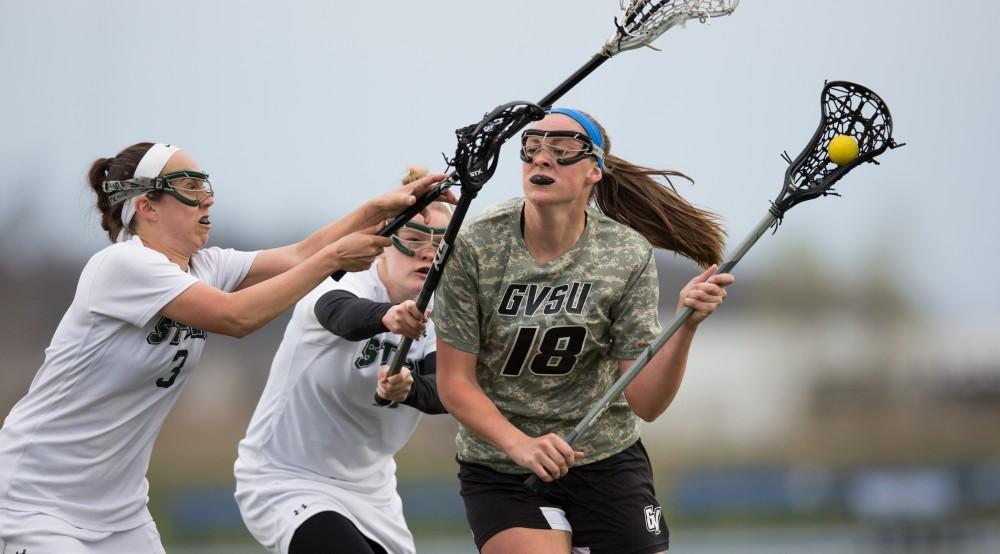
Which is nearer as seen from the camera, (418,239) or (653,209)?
(653,209)

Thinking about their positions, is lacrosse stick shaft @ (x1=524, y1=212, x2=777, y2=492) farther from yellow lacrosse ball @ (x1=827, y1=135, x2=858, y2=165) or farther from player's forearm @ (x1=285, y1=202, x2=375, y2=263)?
player's forearm @ (x1=285, y1=202, x2=375, y2=263)

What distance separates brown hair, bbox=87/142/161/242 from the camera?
134 inches

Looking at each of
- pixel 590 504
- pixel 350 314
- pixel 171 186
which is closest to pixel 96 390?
pixel 171 186

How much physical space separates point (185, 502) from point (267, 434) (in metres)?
8.49

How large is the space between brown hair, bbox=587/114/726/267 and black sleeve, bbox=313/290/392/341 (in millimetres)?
736

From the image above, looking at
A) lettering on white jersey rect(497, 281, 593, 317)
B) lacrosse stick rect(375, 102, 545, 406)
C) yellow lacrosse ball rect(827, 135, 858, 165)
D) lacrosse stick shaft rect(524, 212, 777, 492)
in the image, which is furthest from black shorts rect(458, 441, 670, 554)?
yellow lacrosse ball rect(827, 135, 858, 165)

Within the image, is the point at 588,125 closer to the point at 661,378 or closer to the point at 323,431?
the point at 661,378

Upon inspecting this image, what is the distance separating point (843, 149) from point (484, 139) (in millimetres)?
904

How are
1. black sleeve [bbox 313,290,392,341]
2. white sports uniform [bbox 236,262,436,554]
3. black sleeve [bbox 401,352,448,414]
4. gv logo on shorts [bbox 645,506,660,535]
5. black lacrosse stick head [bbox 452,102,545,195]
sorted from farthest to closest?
white sports uniform [bbox 236,262,436,554] < black sleeve [bbox 401,352,448,414] < black sleeve [bbox 313,290,392,341] < gv logo on shorts [bbox 645,506,660,535] < black lacrosse stick head [bbox 452,102,545,195]

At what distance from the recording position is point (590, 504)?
330 cm

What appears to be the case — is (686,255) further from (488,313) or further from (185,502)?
(185,502)

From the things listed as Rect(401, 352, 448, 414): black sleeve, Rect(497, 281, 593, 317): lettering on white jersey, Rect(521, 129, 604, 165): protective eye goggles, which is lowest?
Rect(401, 352, 448, 414): black sleeve

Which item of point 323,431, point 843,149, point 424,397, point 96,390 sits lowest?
point 323,431

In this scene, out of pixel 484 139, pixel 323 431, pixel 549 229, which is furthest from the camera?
pixel 323 431
